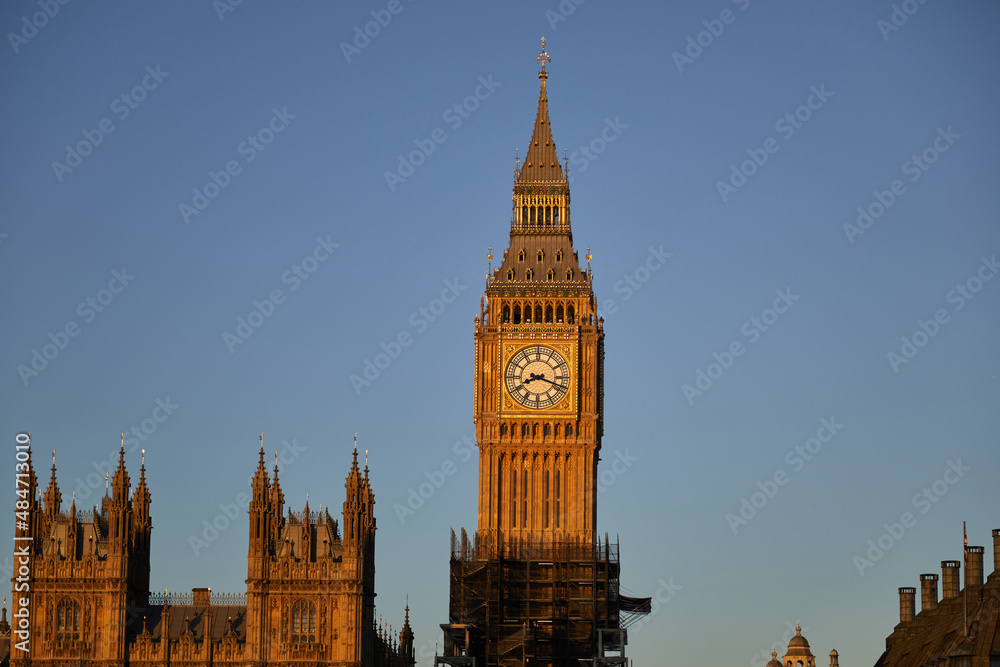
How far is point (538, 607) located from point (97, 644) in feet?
99.2

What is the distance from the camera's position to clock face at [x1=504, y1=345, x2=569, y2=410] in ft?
461

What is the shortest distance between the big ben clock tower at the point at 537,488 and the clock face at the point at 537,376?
65 millimetres

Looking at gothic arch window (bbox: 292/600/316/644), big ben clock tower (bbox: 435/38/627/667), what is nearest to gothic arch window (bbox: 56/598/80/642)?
gothic arch window (bbox: 292/600/316/644)

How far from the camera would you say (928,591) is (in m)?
156

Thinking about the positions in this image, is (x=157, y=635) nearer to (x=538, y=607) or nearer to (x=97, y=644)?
(x=97, y=644)

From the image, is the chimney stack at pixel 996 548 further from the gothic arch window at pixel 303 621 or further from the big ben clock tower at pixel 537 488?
the gothic arch window at pixel 303 621

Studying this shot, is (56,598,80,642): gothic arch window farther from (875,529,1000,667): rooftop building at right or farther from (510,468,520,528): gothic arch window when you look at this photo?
(875,529,1000,667): rooftop building at right

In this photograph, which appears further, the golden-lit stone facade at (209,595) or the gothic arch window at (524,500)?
the gothic arch window at (524,500)

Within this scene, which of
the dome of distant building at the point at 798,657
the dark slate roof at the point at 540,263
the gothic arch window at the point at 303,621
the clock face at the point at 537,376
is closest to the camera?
the gothic arch window at the point at 303,621

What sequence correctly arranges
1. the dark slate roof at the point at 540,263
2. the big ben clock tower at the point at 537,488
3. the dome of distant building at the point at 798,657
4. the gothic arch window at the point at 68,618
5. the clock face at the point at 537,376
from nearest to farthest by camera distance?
the gothic arch window at the point at 68,618, the big ben clock tower at the point at 537,488, the clock face at the point at 537,376, the dark slate roof at the point at 540,263, the dome of distant building at the point at 798,657

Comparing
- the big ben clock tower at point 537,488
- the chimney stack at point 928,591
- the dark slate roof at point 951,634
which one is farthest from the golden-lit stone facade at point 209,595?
the chimney stack at point 928,591

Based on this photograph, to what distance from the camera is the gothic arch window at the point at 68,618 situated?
400ft

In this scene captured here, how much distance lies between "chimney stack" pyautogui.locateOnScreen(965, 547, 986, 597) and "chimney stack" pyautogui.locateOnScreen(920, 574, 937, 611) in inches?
761

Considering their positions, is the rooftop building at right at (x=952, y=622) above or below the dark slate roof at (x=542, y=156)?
below
